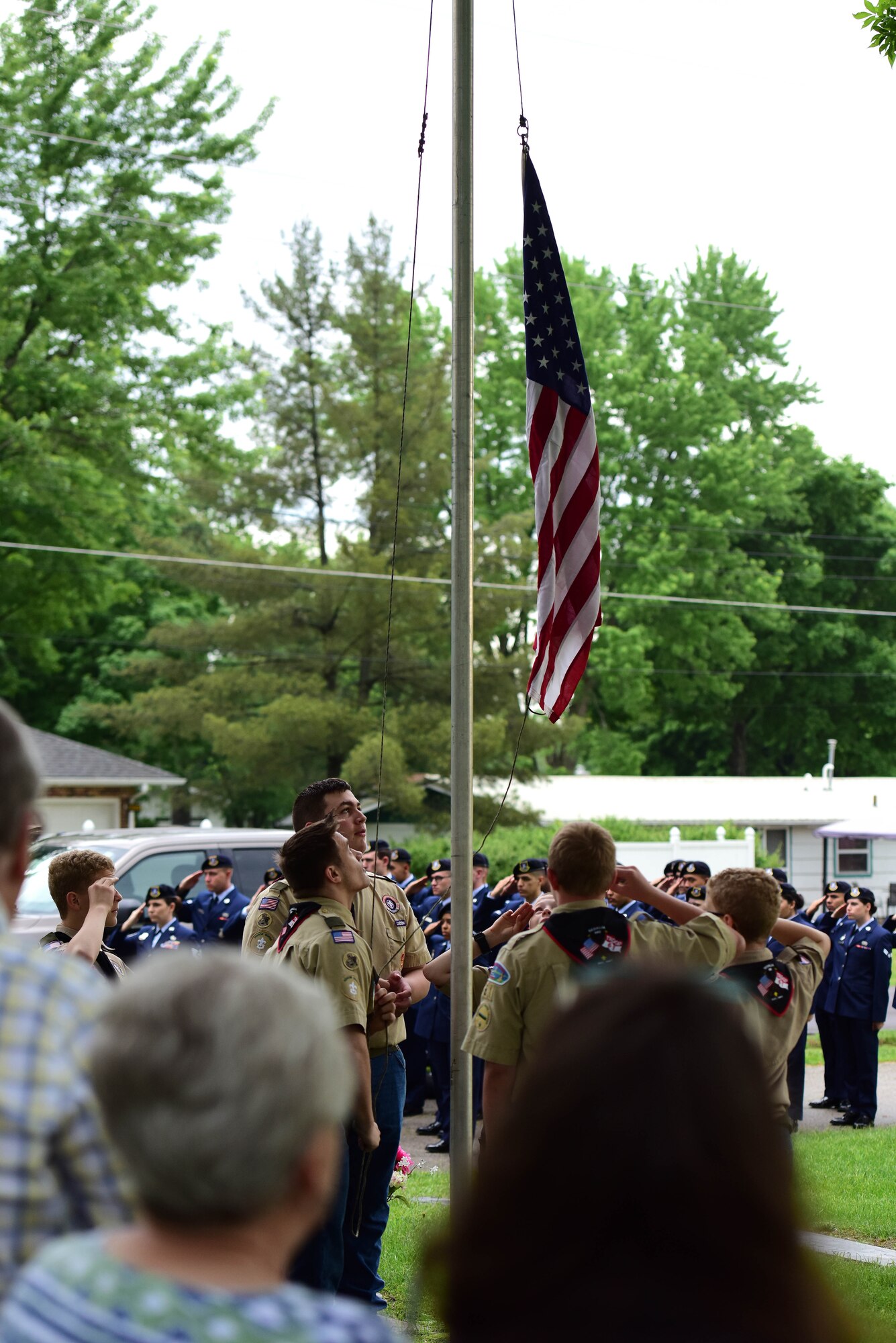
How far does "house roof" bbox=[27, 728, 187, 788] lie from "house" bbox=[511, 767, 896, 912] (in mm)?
8398

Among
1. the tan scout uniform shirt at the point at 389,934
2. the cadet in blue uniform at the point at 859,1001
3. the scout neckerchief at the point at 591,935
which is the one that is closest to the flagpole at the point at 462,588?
the tan scout uniform shirt at the point at 389,934

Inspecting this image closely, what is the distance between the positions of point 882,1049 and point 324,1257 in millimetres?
13100

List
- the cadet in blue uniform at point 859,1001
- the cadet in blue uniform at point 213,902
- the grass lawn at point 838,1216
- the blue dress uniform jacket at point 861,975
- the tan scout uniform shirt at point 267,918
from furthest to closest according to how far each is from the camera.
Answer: the blue dress uniform jacket at point 861,975, the cadet in blue uniform at point 213,902, the cadet in blue uniform at point 859,1001, the grass lawn at point 838,1216, the tan scout uniform shirt at point 267,918

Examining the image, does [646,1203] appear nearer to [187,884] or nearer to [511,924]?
[511,924]

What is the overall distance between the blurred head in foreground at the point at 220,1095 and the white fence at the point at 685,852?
23682mm

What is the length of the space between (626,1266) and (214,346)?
85.8 feet

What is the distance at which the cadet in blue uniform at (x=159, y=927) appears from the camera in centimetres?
1114

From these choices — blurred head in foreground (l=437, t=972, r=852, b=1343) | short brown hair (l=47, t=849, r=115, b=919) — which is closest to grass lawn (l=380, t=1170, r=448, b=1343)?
short brown hair (l=47, t=849, r=115, b=919)

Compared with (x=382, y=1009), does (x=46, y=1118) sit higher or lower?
higher

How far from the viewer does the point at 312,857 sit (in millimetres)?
5117

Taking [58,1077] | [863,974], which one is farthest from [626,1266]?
[863,974]

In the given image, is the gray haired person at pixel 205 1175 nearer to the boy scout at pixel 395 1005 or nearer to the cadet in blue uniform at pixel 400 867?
the boy scout at pixel 395 1005

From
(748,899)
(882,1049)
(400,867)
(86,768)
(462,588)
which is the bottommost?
(882,1049)

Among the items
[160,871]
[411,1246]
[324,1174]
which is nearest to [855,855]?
[160,871]
